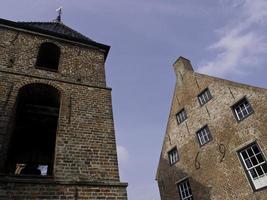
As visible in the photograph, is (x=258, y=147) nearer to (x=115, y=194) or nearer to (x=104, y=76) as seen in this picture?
(x=104, y=76)

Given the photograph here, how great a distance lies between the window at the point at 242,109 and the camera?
11148 millimetres

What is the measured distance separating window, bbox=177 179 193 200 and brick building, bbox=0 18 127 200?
8556mm

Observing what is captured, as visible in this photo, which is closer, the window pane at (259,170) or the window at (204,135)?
the window pane at (259,170)

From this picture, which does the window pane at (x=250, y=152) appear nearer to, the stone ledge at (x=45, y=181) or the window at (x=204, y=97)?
the window at (x=204, y=97)

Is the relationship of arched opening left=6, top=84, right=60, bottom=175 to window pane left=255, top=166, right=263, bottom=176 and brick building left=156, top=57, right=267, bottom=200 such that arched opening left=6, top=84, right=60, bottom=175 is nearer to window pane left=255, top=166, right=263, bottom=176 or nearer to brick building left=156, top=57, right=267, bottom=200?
brick building left=156, top=57, right=267, bottom=200

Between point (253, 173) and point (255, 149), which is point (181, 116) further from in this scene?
point (253, 173)

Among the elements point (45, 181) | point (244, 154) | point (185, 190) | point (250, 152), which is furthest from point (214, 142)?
point (45, 181)

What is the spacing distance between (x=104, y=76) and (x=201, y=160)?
27.4ft

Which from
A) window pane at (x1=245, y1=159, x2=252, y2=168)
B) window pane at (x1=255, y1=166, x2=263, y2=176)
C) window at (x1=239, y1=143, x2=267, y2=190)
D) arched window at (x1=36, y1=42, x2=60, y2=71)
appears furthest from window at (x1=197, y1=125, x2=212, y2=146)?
arched window at (x1=36, y1=42, x2=60, y2=71)

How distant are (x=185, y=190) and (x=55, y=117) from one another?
9838 mm

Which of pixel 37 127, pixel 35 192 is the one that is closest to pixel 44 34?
pixel 37 127

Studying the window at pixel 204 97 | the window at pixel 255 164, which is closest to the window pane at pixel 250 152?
the window at pixel 255 164

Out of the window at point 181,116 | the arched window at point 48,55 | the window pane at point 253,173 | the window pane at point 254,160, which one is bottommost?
the window pane at point 253,173

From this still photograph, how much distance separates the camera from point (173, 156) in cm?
1512
